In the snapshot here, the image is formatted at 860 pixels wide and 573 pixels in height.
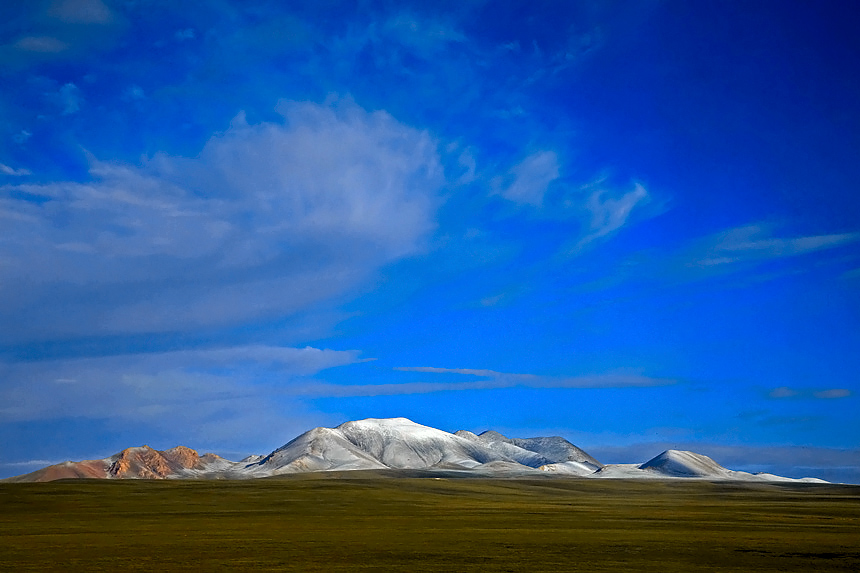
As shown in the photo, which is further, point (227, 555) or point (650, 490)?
point (650, 490)

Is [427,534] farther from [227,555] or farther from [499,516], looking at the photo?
[499,516]

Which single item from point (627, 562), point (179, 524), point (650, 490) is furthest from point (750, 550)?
point (650, 490)

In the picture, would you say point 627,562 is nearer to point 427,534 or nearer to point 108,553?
point 427,534

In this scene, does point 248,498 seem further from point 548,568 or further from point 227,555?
point 548,568

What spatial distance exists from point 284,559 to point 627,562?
1754 centimetres

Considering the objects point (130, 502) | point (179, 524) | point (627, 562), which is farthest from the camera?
point (130, 502)

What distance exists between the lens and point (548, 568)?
110ft

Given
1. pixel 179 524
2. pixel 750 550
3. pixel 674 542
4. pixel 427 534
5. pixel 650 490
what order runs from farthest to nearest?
pixel 650 490, pixel 179 524, pixel 427 534, pixel 674 542, pixel 750 550

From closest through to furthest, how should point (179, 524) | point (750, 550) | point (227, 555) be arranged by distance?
1. point (227, 555)
2. point (750, 550)
3. point (179, 524)

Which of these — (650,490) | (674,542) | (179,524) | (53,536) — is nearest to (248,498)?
(179,524)

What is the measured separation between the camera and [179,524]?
61469mm

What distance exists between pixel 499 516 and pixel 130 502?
2099 inches

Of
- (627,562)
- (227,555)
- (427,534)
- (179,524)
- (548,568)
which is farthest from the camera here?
(179,524)

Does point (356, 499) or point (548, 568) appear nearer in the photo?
point (548, 568)
